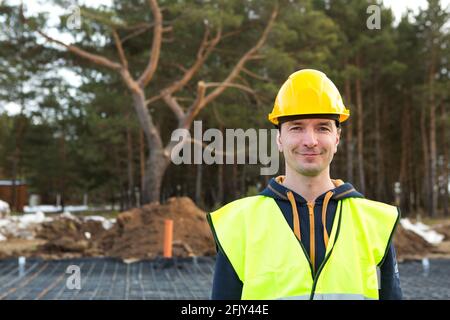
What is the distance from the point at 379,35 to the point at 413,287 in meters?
19.0

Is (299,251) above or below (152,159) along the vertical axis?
below

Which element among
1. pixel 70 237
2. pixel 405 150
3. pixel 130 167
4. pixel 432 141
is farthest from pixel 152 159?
pixel 405 150

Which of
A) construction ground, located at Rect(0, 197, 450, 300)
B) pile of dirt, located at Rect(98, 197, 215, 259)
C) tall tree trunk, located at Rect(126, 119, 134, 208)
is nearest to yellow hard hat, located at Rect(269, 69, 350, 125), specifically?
construction ground, located at Rect(0, 197, 450, 300)

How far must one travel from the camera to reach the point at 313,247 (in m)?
1.83

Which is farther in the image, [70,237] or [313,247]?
[70,237]

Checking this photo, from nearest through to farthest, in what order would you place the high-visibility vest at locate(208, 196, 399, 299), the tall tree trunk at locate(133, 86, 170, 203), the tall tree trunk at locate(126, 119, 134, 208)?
the high-visibility vest at locate(208, 196, 399, 299) → the tall tree trunk at locate(133, 86, 170, 203) → the tall tree trunk at locate(126, 119, 134, 208)

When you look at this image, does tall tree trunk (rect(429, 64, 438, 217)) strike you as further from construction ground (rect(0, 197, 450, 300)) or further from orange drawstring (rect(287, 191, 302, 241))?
orange drawstring (rect(287, 191, 302, 241))

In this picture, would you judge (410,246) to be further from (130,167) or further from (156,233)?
(130,167)

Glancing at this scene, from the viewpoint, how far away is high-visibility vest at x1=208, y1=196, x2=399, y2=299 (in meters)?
1.80

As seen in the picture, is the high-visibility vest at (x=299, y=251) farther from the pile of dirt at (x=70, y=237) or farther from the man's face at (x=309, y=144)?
the pile of dirt at (x=70, y=237)

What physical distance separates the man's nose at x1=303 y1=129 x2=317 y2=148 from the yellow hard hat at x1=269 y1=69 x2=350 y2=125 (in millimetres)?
63

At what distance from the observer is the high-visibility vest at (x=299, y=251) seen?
1802 millimetres

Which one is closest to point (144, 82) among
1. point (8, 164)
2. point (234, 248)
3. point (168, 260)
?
point (168, 260)

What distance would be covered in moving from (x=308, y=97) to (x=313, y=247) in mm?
448
